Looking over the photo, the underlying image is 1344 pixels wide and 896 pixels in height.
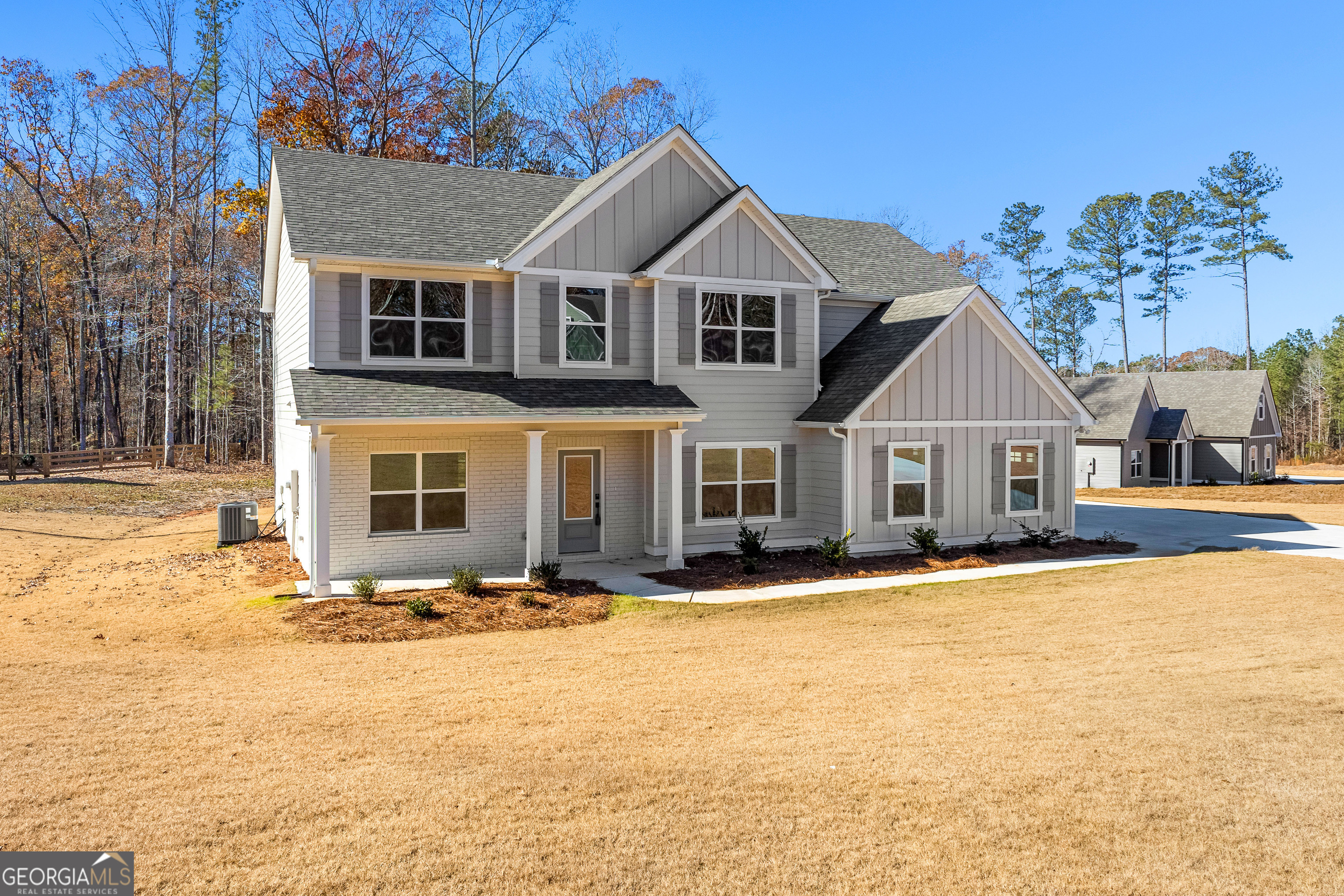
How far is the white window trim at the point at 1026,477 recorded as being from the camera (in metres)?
17.4

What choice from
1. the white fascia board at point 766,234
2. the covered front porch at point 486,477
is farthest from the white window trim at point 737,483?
the white fascia board at point 766,234

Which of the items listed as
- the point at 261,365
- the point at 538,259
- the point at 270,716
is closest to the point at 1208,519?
the point at 538,259

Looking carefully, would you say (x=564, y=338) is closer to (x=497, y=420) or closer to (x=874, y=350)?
(x=497, y=420)

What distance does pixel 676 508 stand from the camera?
14.6m

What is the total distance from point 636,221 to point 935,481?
26.3ft

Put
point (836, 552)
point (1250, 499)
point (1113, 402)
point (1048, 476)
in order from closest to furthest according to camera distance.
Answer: point (836, 552)
point (1048, 476)
point (1250, 499)
point (1113, 402)

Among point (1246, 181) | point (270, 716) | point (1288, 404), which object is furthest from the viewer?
point (1288, 404)

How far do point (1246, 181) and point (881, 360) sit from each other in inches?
1890

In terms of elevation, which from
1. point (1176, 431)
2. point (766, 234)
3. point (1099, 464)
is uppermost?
point (766, 234)

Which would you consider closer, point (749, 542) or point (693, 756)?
point (693, 756)

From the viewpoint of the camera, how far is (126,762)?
5.82 metres

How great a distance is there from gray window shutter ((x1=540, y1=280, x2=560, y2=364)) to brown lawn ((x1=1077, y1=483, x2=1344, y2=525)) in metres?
21.2

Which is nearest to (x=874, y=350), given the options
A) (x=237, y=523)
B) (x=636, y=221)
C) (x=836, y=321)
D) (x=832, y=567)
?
(x=836, y=321)

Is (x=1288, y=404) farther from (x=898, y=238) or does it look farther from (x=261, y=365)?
Result: (x=261, y=365)
